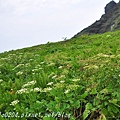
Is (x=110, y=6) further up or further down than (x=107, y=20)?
further up

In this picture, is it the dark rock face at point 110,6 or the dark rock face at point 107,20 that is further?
the dark rock face at point 110,6

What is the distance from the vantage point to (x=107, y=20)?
14575cm

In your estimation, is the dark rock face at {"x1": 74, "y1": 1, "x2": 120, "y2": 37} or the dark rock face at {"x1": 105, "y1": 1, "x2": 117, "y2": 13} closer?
the dark rock face at {"x1": 74, "y1": 1, "x2": 120, "y2": 37}

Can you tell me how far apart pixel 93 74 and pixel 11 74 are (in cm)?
391

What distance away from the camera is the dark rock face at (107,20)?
427 feet

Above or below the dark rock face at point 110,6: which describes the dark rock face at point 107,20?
below

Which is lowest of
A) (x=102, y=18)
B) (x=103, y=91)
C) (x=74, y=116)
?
(x=74, y=116)

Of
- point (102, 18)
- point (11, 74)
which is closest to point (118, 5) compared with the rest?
point (102, 18)

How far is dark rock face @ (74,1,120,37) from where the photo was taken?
130 meters

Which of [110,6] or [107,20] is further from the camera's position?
[110,6]

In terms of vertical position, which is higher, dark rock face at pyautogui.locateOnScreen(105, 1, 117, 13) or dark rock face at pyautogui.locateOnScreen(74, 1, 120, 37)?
dark rock face at pyautogui.locateOnScreen(105, 1, 117, 13)

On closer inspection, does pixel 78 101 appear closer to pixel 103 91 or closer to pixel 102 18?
pixel 103 91

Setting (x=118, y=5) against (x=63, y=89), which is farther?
(x=118, y=5)

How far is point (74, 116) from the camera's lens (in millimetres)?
5074
